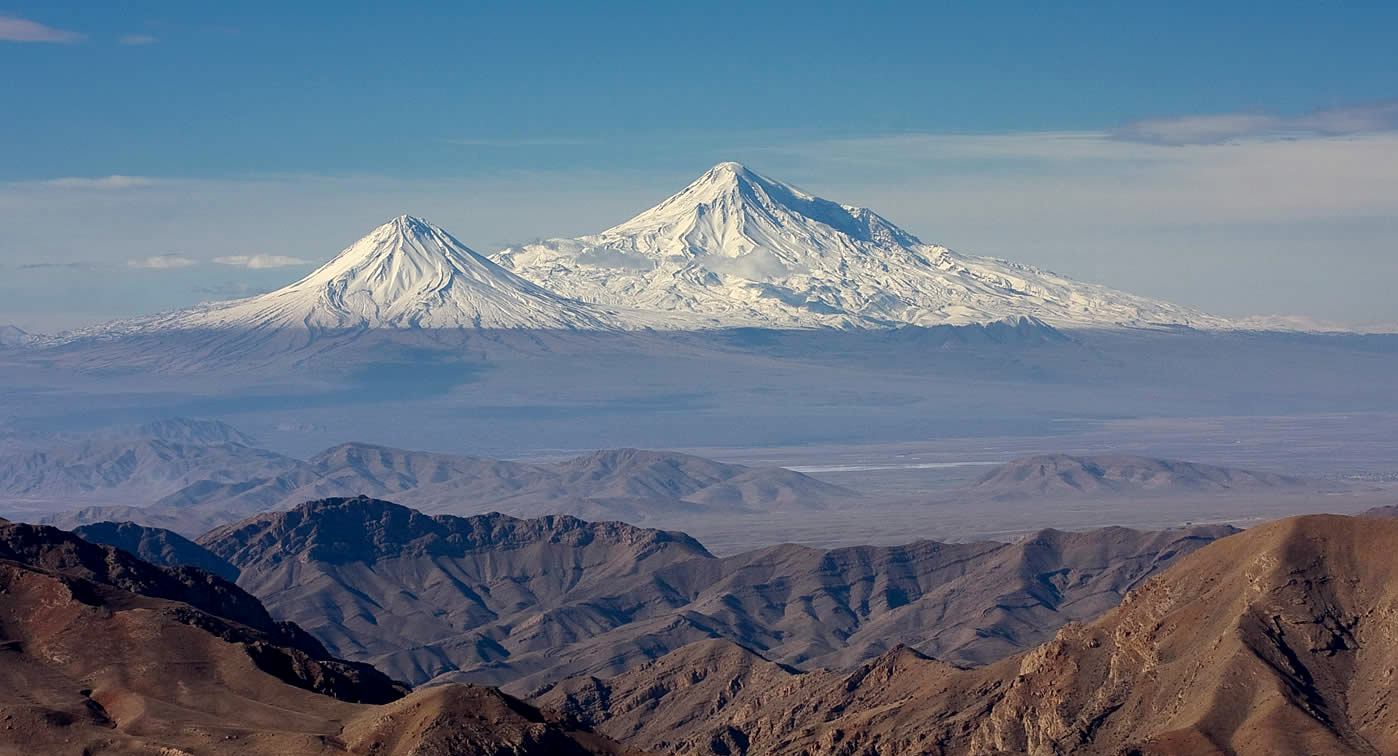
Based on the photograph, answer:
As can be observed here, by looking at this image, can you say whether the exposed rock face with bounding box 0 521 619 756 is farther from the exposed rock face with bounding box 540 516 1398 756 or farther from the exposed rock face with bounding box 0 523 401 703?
the exposed rock face with bounding box 540 516 1398 756

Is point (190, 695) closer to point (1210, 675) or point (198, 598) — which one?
point (198, 598)

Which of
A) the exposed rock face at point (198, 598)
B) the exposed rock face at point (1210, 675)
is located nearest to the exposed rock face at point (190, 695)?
the exposed rock face at point (198, 598)

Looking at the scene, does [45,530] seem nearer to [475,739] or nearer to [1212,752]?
[475,739]

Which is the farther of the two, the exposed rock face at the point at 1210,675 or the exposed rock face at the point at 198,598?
the exposed rock face at the point at 198,598

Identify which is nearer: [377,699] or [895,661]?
[377,699]

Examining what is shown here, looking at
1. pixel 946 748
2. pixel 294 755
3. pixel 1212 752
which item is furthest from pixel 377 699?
pixel 1212 752

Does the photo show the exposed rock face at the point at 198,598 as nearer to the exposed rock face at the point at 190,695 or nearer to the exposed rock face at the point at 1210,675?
the exposed rock face at the point at 190,695
